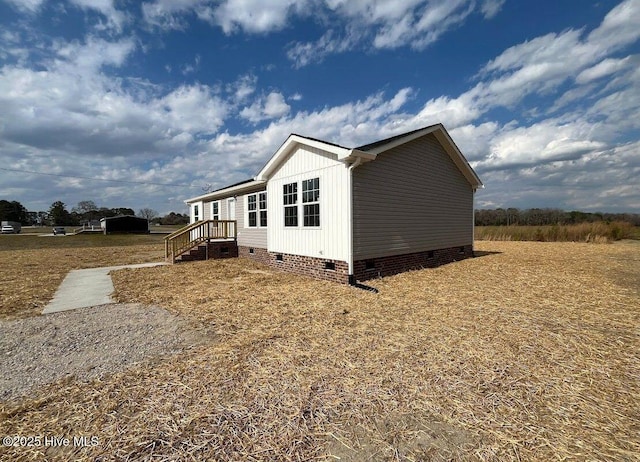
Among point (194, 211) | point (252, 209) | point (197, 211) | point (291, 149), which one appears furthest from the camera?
point (194, 211)

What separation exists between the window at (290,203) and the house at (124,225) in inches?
2057

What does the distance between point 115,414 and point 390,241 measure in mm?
7789

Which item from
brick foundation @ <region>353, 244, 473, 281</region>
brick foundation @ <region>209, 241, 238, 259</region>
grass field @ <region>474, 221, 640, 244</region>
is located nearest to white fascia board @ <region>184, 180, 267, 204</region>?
brick foundation @ <region>209, 241, 238, 259</region>

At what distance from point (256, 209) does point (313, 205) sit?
4464 mm

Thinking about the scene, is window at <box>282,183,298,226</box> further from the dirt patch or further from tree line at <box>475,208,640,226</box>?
tree line at <box>475,208,640,226</box>

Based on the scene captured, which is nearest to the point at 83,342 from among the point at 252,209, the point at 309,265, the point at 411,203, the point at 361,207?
the point at 309,265

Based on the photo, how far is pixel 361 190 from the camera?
8195mm

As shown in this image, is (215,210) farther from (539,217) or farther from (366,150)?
(539,217)

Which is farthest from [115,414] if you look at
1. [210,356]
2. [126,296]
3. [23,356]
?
[126,296]

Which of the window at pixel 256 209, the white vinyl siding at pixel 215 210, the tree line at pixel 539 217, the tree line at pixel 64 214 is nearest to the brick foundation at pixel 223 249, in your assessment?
the window at pixel 256 209

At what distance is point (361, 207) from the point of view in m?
8.17

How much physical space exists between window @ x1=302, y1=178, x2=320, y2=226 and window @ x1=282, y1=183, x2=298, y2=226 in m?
0.46

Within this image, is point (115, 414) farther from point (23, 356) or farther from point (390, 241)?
point (390, 241)

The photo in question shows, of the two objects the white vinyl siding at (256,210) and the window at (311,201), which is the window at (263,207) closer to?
the white vinyl siding at (256,210)
